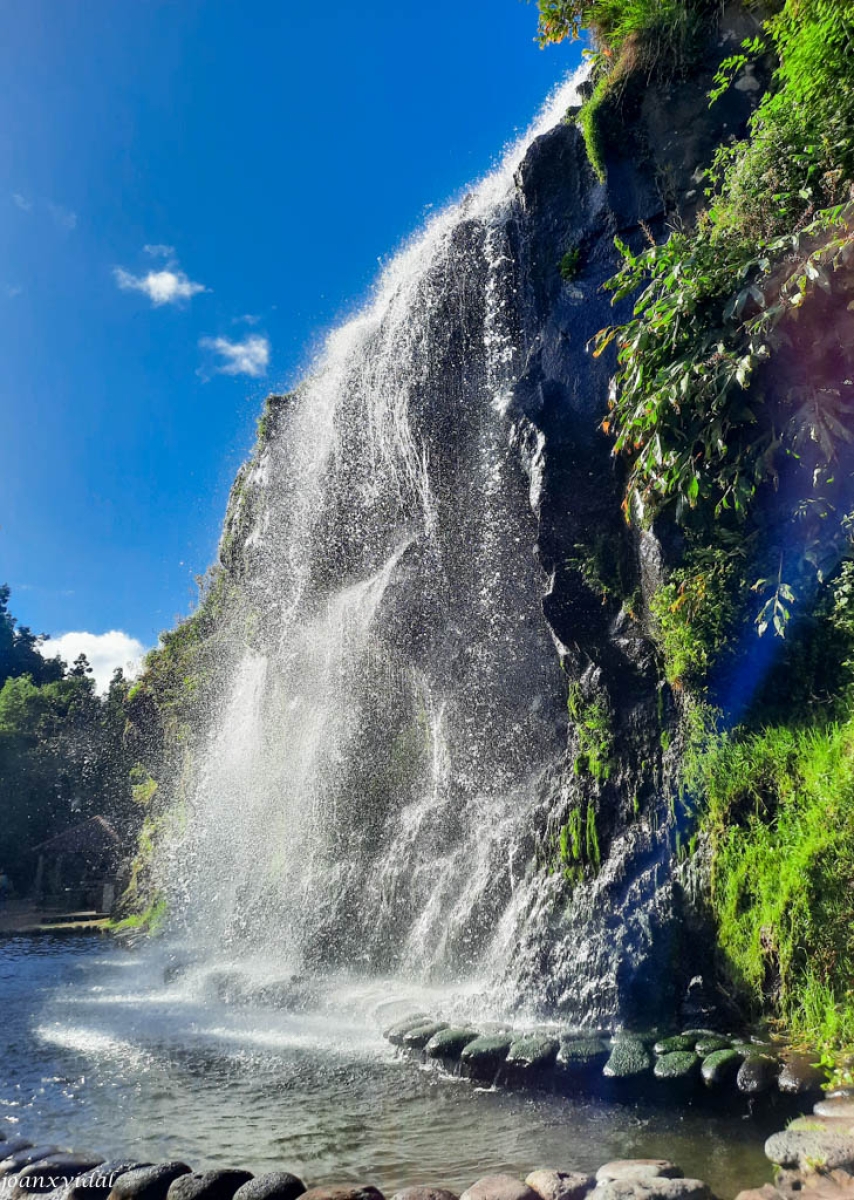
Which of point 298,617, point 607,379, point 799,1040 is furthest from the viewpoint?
point 298,617

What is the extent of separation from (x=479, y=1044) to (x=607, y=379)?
805 cm

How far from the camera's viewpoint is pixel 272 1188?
4.33m

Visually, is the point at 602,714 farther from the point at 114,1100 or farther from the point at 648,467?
the point at 114,1100

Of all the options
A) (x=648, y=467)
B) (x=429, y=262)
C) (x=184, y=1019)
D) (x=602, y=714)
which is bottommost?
(x=184, y=1019)

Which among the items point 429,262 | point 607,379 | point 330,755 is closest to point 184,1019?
point 330,755

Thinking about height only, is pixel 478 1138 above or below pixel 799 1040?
below

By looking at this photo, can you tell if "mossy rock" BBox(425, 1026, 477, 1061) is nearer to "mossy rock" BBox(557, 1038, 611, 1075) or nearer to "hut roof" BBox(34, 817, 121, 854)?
"mossy rock" BBox(557, 1038, 611, 1075)

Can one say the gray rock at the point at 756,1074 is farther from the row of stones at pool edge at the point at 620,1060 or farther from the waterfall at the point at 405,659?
the waterfall at the point at 405,659

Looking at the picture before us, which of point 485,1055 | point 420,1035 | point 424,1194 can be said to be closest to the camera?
point 424,1194

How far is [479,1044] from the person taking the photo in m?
6.65

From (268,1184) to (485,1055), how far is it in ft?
8.42

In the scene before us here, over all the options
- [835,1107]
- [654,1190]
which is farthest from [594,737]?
[654,1190]

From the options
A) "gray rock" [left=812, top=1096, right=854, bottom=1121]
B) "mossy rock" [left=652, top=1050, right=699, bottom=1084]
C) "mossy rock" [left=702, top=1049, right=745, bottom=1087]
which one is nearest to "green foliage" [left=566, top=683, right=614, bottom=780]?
"mossy rock" [left=652, top=1050, right=699, bottom=1084]

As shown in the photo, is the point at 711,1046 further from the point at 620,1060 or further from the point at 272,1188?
the point at 272,1188
